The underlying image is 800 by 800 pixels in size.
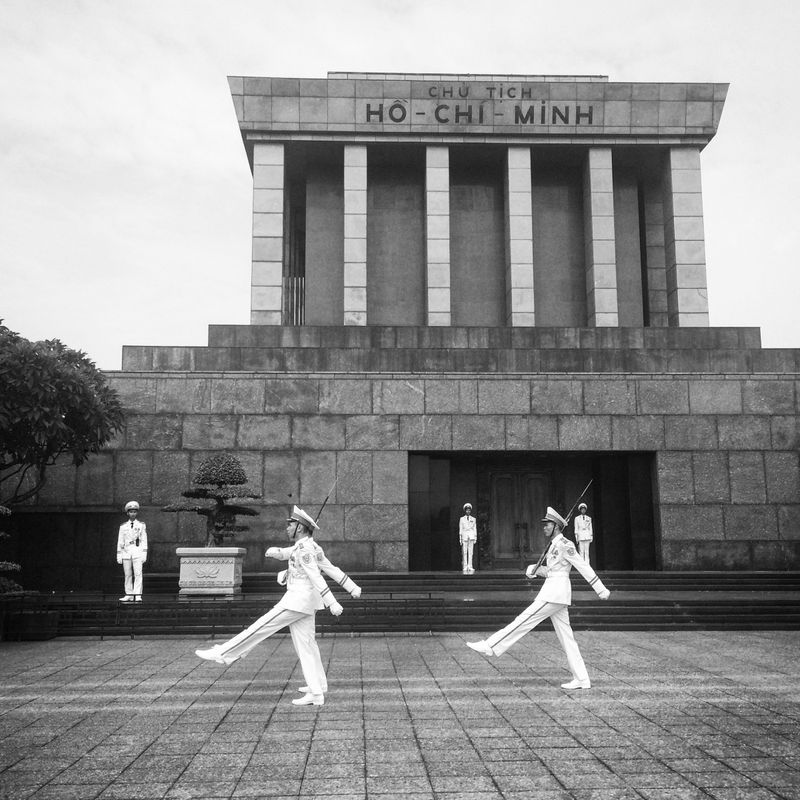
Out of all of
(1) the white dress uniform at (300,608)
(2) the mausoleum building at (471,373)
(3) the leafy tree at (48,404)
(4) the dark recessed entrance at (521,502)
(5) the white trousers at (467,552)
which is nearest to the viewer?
(1) the white dress uniform at (300,608)

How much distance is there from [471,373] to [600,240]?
8.72m

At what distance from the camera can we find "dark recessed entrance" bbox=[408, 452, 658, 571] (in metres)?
22.8

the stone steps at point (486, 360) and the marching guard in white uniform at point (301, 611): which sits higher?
the stone steps at point (486, 360)

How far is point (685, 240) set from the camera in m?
28.7

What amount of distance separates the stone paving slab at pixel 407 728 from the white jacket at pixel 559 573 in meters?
0.97

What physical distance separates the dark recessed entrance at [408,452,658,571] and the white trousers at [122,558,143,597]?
7368 millimetres

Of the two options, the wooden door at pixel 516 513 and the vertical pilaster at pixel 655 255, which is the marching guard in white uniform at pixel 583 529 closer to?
the wooden door at pixel 516 513

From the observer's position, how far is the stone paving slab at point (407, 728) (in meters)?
6.11

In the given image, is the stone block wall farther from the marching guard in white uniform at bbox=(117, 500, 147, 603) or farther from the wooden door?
the marching guard in white uniform at bbox=(117, 500, 147, 603)

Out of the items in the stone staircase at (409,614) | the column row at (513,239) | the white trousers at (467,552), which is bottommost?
the stone staircase at (409,614)

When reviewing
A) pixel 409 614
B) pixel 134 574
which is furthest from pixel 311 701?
pixel 134 574

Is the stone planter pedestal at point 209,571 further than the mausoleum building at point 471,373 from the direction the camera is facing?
No

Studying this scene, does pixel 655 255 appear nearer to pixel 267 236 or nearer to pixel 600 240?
pixel 600 240

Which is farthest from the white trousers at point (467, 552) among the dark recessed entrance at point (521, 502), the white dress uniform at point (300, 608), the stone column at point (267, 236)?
the white dress uniform at point (300, 608)
